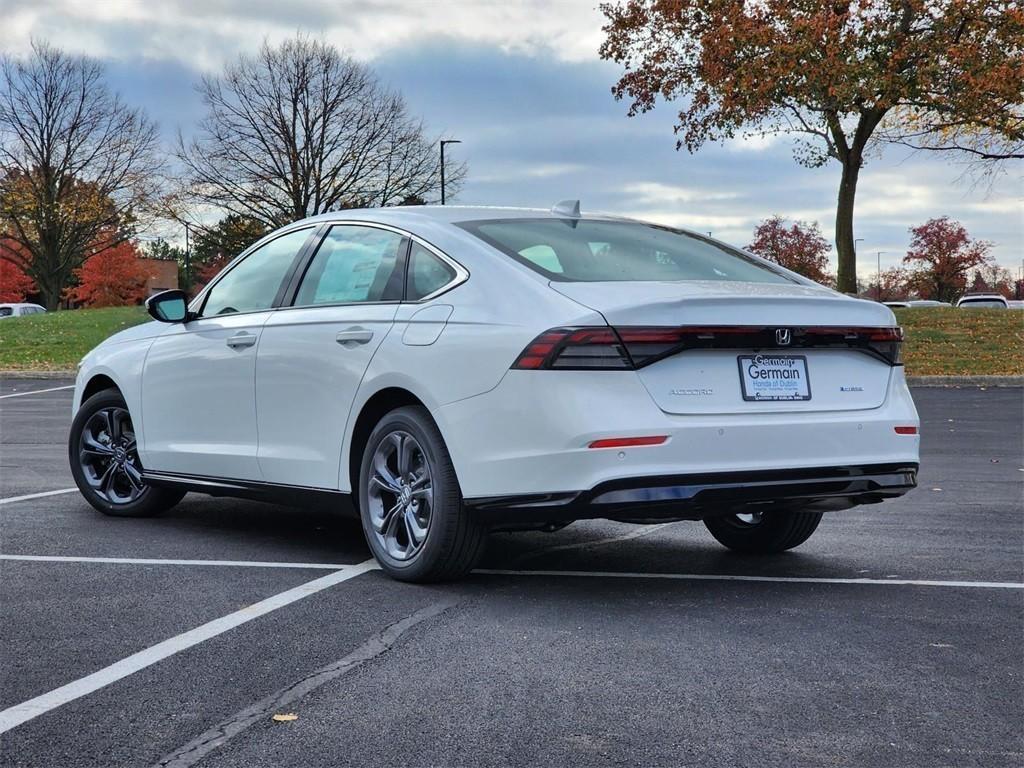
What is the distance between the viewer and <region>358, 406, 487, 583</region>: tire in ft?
17.5

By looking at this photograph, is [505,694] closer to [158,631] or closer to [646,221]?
[158,631]

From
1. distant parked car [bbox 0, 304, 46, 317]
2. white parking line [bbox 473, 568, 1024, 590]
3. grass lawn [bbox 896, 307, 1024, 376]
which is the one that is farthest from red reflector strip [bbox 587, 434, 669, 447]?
distant parked car [bbox 0, 304, 46, 317]

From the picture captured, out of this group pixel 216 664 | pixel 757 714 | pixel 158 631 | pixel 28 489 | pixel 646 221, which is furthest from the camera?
pixel 28 489

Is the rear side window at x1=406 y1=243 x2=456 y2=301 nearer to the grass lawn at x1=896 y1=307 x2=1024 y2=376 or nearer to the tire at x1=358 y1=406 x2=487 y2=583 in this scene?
the tire at x1=358 y1=406 x2=487 y2=583

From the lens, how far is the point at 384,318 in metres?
5.78

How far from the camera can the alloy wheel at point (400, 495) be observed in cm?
554

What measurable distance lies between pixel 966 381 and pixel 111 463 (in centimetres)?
1707

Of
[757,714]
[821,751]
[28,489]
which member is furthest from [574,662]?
[28,489]

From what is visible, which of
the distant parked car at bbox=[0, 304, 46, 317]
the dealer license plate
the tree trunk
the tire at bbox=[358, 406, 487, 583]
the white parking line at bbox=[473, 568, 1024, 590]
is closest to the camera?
the dealer license plate

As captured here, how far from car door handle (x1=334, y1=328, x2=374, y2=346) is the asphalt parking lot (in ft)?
3.50

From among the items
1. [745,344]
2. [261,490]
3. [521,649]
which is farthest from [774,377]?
[261,490]

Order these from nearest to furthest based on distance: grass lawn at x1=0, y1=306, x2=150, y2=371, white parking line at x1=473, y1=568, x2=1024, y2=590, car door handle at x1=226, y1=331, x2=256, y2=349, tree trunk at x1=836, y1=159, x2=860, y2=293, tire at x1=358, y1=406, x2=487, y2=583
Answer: tire at x1=358, y1=406, x2=487, y2=583
white parking line at x1=473, y1=568, x2=1024, y2=590
car door handle at x1=226, y1=331, x2=256, y2=349
grass lawn at x1=0, y1=306, x2=150, y2=371
tree trunk at x1=836, y1=159, x2=860, y2=293

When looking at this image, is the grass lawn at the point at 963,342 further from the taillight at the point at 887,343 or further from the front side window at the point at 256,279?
the taillight at the point at 887,343

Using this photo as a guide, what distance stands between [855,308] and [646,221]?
146 centimetres
